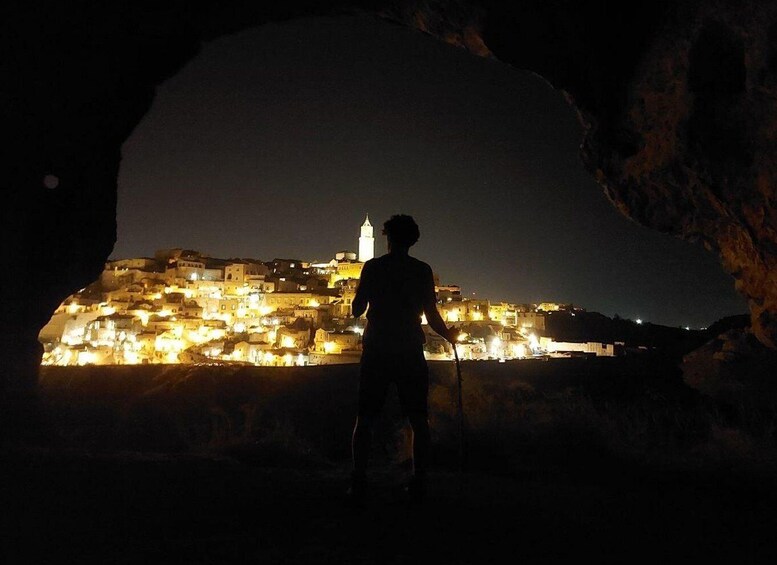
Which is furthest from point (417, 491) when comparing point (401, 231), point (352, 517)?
point (401, 231)

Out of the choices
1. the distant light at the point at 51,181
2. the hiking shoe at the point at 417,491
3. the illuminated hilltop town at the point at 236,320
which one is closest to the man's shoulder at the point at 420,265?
the hiking shoe at the point at 417,491

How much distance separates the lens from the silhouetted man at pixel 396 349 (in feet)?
11.9

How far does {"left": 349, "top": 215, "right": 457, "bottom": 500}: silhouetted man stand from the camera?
363 cm

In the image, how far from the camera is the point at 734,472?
4492mm

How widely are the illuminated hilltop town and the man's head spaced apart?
2913 cm

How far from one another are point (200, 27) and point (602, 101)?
7246 millimetres

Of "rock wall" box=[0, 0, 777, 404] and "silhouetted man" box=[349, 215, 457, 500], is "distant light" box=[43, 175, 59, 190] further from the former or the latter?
"silhouetted man" box=[349, 215, 457, 500]

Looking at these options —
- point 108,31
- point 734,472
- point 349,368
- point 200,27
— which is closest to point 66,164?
point 108,31

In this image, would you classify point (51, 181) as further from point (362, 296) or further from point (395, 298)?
point (395, 298)

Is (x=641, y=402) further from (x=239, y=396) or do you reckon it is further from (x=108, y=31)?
(x=108, y=31)

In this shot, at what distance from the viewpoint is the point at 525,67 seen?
342 inches

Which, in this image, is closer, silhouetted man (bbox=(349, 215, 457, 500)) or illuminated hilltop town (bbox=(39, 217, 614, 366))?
silhouetted man (bbox=(349, 215, 457, 500))

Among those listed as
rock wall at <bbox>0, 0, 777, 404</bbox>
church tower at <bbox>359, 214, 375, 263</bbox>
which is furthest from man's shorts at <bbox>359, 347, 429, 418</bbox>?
church tower at <bbox>359, 214, 375, 263</bbox>

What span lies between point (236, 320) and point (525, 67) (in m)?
57.2
